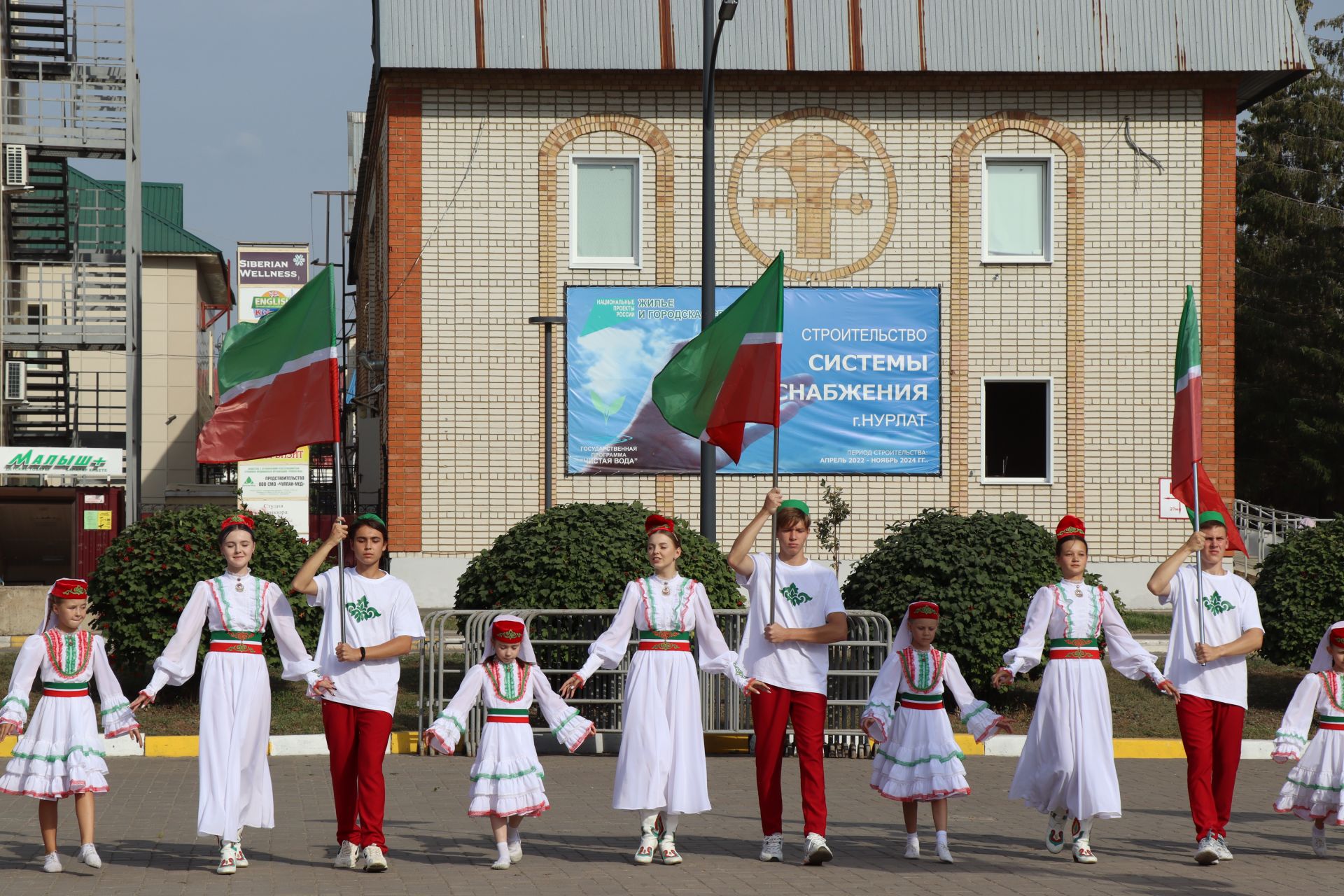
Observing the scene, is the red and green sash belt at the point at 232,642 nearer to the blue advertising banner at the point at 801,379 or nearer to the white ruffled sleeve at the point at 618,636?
the white ruffled sleeve at the point at 618,636

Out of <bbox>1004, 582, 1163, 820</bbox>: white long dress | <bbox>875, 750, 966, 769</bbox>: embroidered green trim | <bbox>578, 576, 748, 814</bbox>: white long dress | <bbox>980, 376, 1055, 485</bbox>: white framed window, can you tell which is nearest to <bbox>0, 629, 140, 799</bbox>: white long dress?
<bbox>578, 576, 748, 814</bbox>: white long dress

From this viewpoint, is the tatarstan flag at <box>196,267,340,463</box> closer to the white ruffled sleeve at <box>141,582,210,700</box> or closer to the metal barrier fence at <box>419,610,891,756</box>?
the white ruffled sleeve at <box>141,582,210,700</box>

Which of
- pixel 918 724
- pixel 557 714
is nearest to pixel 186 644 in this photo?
pixel 557 714

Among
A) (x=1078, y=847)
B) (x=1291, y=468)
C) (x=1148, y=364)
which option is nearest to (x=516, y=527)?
(x=1078, y=847)

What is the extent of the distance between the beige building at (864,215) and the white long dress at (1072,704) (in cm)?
1545

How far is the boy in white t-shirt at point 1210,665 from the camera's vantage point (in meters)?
9.17

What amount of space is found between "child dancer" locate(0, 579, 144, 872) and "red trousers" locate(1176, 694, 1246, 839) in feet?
19.9

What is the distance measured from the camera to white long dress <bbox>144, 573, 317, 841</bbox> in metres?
8.73

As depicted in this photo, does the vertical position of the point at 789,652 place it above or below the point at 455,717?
above

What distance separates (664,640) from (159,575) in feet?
24.9

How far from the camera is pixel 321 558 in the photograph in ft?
28.6

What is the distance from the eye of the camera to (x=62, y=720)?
29.4 ft

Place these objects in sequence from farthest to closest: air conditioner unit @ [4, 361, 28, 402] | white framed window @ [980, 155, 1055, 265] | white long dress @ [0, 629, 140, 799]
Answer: air conditioner unit @ [4, 361, 28, 402]
white framed window @ [980, 155, 1055, 265]
white long dress @ [0, 629, 140, 799]

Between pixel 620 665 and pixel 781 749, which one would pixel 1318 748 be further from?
pixel 620 665
